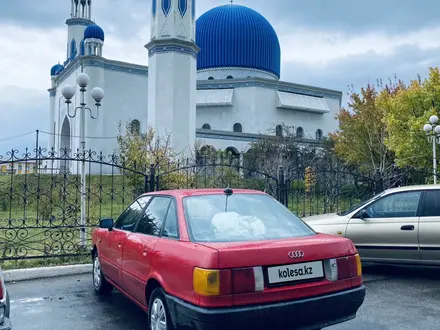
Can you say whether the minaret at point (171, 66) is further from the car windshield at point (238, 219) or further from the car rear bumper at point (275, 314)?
the car rear bumper at point (275, 314)

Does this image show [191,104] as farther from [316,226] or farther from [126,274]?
[126,274]

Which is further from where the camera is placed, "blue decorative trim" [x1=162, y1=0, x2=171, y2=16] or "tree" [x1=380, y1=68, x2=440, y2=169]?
"blue decorative trim" [x1=162, y1=0, x2=171, y2=16]

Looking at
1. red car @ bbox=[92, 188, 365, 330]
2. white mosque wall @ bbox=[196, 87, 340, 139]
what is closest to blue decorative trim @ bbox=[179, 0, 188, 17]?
white mosque wall @ bbox=[196, 87, 340, 139]

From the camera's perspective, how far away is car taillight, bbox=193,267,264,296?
3.23 metres

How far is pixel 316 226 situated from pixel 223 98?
1388 inches

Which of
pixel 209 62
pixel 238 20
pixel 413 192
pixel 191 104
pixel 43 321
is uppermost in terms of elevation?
pixel 238 20

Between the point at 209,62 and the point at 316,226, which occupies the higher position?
the point at 209,62

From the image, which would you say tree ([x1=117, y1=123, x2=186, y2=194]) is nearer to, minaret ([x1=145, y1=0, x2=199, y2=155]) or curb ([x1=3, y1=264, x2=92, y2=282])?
minaret ([x1=145, y1=0, x2=199, y2=155])

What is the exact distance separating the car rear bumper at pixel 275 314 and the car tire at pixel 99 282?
2.58 metres

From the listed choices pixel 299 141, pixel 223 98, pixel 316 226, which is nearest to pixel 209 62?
pixel 223 98

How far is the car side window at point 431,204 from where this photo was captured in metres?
6.57

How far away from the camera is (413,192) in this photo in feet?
22.6

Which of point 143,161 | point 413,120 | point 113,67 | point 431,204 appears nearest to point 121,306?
point 431,204

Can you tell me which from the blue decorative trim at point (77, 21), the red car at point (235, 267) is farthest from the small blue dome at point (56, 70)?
the red car at point (235, 267)
